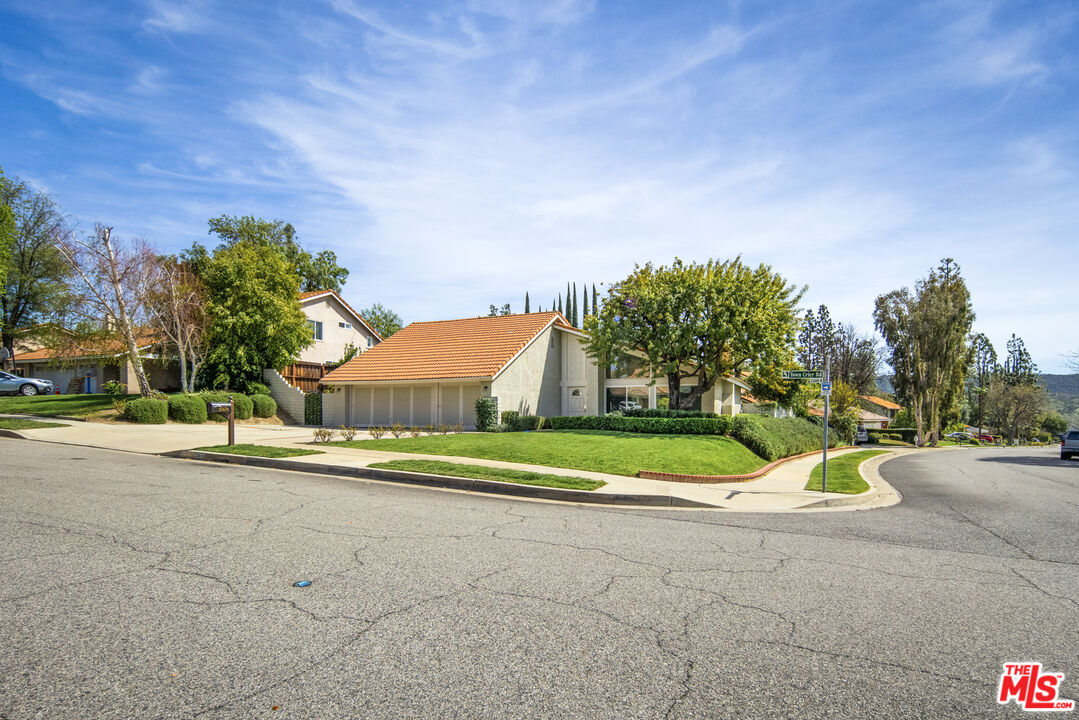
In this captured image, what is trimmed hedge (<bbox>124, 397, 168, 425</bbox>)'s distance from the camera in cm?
2480

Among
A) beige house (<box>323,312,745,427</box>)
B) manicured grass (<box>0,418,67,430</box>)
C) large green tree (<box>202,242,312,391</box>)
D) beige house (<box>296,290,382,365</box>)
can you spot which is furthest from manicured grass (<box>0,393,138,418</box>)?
beige house (<box>323,312,745,427</box>)

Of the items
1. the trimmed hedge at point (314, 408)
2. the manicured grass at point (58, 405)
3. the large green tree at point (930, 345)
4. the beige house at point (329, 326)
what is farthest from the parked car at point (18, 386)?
the large green tree at point (930, 345)

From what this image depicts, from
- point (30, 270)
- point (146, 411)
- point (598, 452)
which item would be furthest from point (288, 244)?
point (598, 452)

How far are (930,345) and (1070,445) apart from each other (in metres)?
21.8

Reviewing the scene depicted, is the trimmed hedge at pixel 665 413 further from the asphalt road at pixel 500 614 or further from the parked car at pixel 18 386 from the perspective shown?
the parked car at pixel 18 386

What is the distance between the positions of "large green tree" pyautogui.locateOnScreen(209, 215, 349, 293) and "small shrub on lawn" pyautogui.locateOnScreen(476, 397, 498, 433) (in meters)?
25.6

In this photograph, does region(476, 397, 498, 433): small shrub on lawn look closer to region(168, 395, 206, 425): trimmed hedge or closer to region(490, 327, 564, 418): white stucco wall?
region(490, 327, 564, 418): white stucco wall

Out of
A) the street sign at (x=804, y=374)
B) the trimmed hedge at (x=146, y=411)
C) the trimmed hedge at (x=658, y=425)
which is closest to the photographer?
the street sign at (x=804, y=374)

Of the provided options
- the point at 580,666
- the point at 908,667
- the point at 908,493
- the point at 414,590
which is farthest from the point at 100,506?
the point at 908,493

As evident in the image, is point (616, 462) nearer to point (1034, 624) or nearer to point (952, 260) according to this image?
point (1034, 624)

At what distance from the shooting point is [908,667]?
3879 mm

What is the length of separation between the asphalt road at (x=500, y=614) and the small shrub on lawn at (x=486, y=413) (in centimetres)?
1796

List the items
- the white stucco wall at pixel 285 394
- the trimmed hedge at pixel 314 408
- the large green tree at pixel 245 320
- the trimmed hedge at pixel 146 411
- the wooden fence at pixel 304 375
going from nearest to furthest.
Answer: the trimmed hedge at pixel 146 411 < the large green tree at pixel 245 320 < the trimmed hedge at pixel 314 408 < the white stucco wall at pixel 285 394 < the wooden fence at pixel 304 375

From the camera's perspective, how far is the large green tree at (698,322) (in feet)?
85.8
